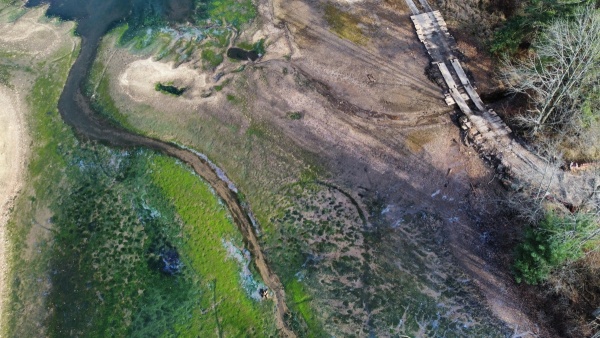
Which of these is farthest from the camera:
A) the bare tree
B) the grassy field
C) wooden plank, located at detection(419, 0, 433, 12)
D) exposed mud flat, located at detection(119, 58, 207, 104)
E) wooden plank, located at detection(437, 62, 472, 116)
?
wooden plank, located at detection(419, 0, 433, 12)

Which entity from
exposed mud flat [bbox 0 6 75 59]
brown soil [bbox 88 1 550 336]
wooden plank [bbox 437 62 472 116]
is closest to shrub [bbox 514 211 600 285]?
brown soil [bbox 88 1 550 336]

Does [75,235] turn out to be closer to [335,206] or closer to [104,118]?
[104,118]

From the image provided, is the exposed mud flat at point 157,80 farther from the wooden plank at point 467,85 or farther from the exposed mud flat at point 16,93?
the wooden plank at point 467,85

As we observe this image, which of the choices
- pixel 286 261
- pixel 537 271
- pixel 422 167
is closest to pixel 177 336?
pixel 286 261

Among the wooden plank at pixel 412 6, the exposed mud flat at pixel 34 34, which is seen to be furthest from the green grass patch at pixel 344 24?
the exposed mud flat at pixel 34 34

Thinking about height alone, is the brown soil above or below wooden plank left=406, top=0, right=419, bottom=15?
below

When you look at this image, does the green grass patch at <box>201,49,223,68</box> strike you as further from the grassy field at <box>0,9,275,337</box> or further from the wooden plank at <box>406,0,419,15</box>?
the wooden plank at <box>406,0,419,15</box>

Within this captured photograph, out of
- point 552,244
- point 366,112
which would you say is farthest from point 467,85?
point 552,244
